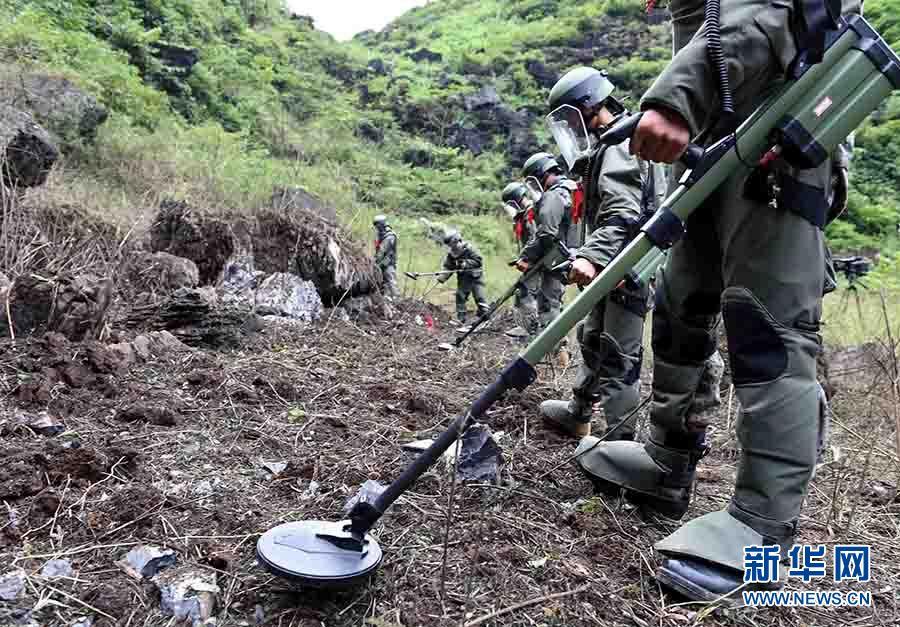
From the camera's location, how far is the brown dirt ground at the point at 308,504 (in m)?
1.26

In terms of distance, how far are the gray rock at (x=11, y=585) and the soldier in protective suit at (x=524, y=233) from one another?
6054mm

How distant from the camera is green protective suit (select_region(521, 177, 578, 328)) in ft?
20.1

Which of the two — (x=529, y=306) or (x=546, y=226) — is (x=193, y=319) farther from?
(x=529, y=306)

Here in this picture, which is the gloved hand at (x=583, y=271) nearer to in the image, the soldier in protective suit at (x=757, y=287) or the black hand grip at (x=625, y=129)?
the soldier in protective suit at (x=757, y=287)

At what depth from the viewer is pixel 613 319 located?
262 cm

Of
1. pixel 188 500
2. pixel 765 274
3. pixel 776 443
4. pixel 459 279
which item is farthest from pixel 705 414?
pixel 459 279

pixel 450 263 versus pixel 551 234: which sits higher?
pixel 551 234

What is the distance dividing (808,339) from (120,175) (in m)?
8.59

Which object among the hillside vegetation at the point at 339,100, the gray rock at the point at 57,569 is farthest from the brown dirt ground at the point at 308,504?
the hillside vegetation at the point at 339,100

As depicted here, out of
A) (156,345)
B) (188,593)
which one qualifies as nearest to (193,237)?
(156,345)

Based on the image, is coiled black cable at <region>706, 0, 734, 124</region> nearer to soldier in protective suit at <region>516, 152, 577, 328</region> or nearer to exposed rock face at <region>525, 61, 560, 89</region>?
soldier in protective suit at <region>516, 152, 577, 328</region>

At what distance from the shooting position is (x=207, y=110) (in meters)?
14.9

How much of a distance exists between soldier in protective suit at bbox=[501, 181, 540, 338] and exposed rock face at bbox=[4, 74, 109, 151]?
20.3ft

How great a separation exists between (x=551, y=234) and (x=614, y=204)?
3.45m
